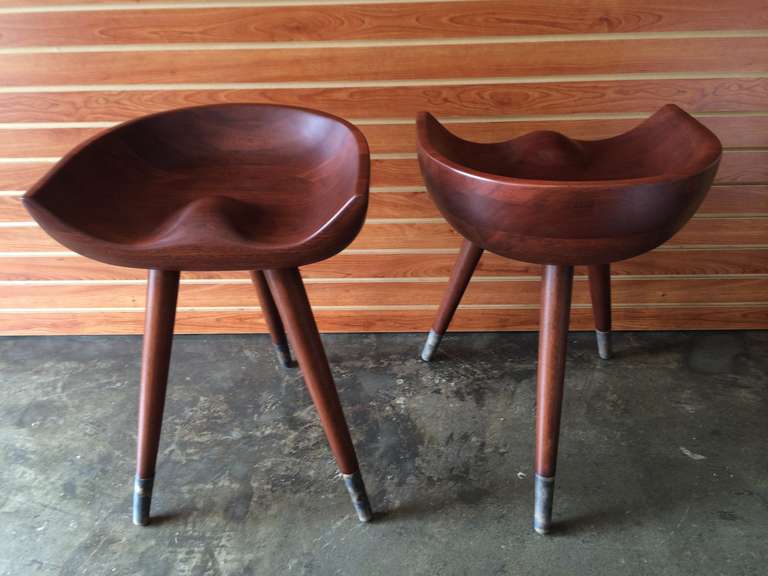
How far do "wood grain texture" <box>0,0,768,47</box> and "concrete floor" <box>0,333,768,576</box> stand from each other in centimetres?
77

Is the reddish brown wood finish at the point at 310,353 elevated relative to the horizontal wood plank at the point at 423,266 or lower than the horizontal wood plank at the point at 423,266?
elevated

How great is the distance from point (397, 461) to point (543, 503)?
1.05ft

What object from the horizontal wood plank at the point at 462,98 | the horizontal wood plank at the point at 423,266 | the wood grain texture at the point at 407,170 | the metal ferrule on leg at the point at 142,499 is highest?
the horizontal wood plank at the point at 462,98

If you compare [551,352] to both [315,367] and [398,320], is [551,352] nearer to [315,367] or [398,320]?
[315,367]

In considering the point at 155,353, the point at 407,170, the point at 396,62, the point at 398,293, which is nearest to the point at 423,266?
the point at 398,293

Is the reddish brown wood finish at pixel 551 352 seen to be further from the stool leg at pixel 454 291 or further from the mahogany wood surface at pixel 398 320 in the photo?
the mahogany wood surface at pixel 398 320

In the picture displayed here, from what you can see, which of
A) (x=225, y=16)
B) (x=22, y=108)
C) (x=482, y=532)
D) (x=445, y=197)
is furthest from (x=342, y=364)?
(x=22, y=108)

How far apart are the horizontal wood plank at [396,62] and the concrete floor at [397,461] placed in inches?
26.9

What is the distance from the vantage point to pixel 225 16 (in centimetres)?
138

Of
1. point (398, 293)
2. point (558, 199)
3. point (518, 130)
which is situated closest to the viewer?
point (558, 199)

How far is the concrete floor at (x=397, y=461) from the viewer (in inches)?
46.8

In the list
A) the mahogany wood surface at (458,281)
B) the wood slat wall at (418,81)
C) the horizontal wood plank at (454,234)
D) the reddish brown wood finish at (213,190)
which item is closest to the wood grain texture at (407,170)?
the wood slat wall at (418,81)

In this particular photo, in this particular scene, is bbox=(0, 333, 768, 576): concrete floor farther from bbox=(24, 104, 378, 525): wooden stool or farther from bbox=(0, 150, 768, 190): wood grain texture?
bbox=(0, 150, 768, 190): wood grain texture

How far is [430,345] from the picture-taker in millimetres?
1639
